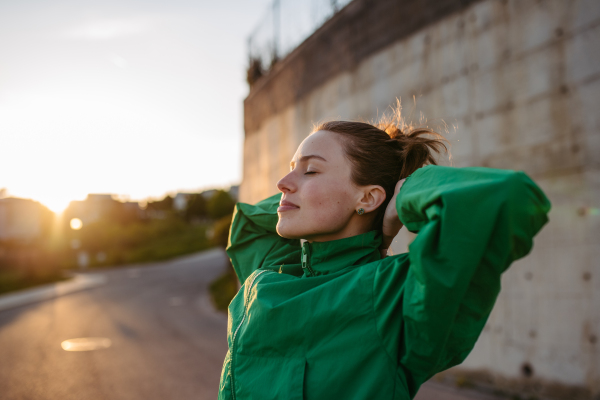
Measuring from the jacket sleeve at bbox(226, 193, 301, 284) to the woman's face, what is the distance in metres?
0.39

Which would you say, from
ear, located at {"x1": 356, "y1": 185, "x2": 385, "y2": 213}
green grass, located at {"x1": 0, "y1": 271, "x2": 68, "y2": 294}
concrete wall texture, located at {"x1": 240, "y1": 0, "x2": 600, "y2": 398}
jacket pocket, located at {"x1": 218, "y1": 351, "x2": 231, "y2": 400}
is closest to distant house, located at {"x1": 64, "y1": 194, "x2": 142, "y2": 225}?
green grass, located at {"x1": 0, "y1": 271, "x2": 68, "y2": 294}

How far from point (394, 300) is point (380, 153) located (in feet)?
2.20

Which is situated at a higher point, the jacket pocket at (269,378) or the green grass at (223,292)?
the jacket pocket at (269,378)

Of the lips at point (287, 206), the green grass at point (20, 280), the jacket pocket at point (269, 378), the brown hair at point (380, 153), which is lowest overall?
the green grass at point (20, 280)

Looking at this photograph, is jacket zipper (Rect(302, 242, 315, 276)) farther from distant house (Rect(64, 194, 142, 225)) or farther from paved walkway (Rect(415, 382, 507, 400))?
distant house (Rect(64, 194, 142, 225))

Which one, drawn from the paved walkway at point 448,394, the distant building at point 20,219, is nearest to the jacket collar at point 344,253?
the paved walkway at point 448,394

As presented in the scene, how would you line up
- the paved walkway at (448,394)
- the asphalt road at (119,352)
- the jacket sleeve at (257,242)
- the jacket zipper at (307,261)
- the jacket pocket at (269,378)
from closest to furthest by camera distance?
1. the jacket pocket at (269,378)
2. the jacket zipper at (307,261)
3. the jacket sleeve at (257,242)
4. the paved walkway at (448,394)
5. the asphalt road at (119,352)

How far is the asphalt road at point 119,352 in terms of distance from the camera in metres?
4.91

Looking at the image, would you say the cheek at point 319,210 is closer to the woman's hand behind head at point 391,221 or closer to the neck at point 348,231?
the neck at point 348,231

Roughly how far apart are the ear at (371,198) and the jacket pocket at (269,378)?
24.1 inches

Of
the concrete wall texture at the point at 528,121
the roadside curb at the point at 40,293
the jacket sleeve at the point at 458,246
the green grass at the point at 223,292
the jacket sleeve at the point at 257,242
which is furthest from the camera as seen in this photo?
the roadside curb at the point at 40,293

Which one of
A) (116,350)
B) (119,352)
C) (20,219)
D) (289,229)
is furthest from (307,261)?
(20,219)

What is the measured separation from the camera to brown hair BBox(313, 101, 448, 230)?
151cm

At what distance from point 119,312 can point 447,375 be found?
372 inches
